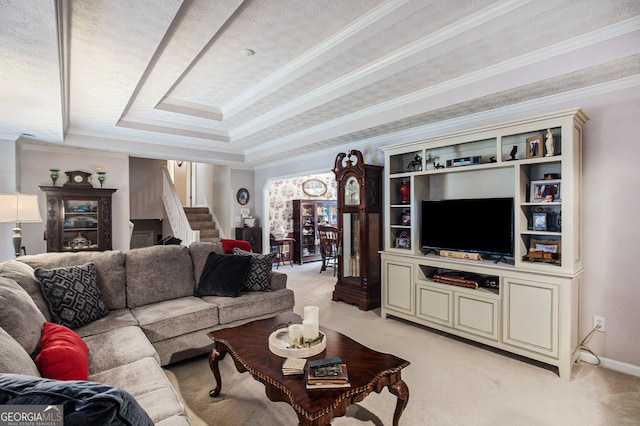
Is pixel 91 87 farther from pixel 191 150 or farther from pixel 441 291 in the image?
pixel 441 291

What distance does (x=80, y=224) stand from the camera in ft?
16.6

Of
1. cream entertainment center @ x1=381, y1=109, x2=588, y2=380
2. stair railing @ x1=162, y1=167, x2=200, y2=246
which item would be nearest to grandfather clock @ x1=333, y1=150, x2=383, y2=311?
cream entertainment center @ x1=381, y1=109, x2=588, y2=380

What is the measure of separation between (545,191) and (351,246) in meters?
2.52

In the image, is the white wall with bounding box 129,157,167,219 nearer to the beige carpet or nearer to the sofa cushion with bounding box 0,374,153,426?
the beige carpet

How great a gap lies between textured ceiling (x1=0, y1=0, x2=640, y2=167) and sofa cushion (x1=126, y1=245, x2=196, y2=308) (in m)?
1.62

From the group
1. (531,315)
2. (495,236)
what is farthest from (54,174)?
(531,315)

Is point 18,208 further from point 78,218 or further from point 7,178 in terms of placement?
point 78,218

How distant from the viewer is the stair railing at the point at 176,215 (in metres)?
6.20

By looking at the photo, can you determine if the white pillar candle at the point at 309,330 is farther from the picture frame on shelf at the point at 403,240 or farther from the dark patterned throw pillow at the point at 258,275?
the picture frame on shelf at the point at 403,240

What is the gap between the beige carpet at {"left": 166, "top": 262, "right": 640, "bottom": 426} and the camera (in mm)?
2010

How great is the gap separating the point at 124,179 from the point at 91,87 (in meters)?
2.76

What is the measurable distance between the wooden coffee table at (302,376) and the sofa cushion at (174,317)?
0.55 metres

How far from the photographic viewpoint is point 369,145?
181 inches

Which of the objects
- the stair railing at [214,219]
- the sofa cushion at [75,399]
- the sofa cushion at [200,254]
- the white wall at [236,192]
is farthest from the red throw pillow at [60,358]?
the stair railing at [214,219]
